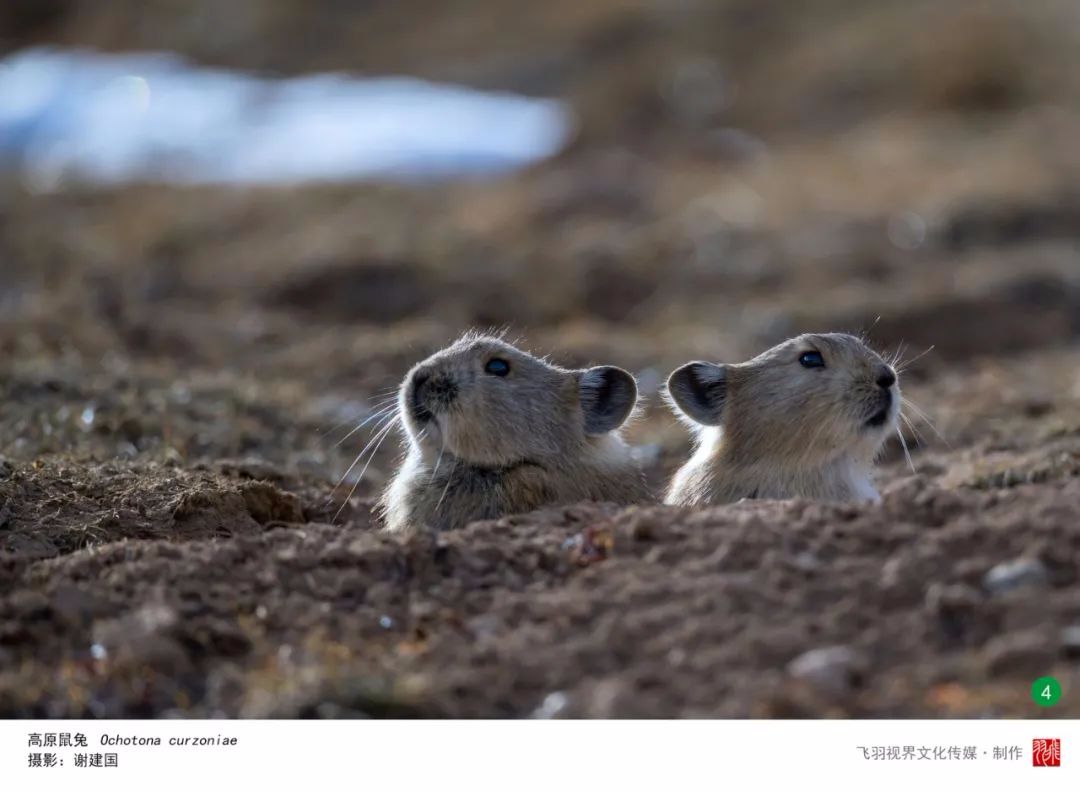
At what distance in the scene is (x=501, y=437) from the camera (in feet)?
19.5

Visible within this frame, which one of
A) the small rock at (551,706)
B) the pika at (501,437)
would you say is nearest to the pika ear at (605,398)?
the pika at (501,437)

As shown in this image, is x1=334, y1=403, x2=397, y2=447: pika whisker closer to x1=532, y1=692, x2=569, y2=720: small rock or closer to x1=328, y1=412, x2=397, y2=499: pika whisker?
x1=328, y1=412, x2=397, y2=499: pika whisker

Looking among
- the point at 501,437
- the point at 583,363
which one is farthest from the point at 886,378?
the point at 583,363

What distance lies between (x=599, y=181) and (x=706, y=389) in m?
11.3

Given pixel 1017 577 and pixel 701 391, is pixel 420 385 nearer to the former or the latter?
pixel 701 391

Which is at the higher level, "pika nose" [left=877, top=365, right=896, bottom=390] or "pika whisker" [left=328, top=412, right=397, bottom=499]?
"pika nose" [left=877, top=365, right=896, bottom=390]

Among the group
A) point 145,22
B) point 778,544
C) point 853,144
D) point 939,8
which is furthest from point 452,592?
point 145,22

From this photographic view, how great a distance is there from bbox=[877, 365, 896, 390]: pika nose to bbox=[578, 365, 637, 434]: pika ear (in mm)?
1020

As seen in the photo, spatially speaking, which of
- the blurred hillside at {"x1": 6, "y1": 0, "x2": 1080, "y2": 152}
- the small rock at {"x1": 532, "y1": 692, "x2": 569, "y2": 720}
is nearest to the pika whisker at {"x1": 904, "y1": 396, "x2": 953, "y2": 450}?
the small rock at {"x1": 532, "y1": 692, "x2": 569, "y2": 720}

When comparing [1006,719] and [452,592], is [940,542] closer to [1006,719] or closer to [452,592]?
[1006,719]

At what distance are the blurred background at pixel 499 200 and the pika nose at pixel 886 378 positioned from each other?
1865mm

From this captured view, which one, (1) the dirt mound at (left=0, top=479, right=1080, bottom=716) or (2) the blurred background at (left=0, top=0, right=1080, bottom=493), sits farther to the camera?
(2) the blurred background at (left=0, top=0, right=1080, bottom=493)

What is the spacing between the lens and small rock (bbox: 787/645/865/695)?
3627mm

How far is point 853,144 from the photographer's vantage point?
1959cm
